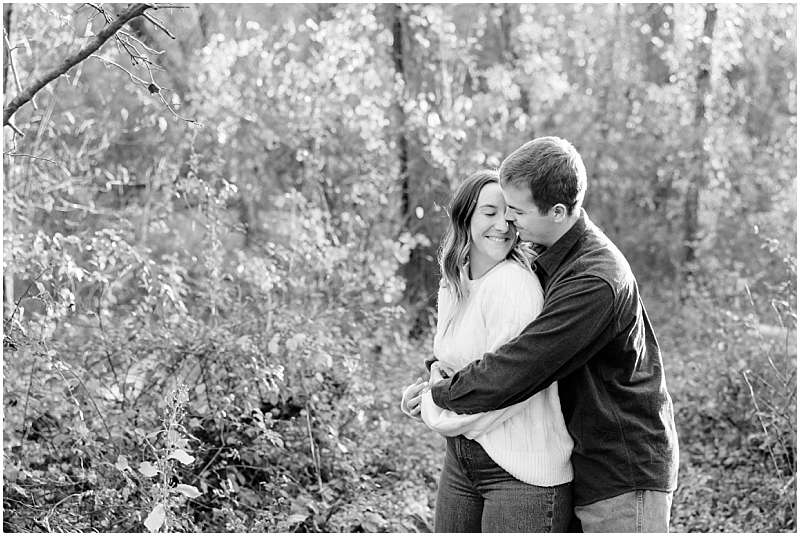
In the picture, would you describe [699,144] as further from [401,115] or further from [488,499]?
[488,499]

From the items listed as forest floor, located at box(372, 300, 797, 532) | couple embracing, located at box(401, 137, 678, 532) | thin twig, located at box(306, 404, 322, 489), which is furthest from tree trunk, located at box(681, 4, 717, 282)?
couple embracing, located at box(401, 137, 678, 532)

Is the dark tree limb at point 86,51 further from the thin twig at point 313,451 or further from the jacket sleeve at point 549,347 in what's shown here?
the thin twig at point 313,451

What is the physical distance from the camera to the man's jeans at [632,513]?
7.54ft

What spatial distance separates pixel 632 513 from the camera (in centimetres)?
230

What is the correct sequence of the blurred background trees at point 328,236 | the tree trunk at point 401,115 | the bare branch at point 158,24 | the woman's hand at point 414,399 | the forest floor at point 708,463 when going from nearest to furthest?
the woman's hand at point 414,399, the bare branch at point 158,24, the blurred background trees at point 328,236, the forest floor at point 708,463, the tree trunk at point 401,115

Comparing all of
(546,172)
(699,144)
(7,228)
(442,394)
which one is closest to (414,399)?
(442,394)

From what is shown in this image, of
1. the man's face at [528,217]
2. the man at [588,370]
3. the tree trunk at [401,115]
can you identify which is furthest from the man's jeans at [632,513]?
the tree trunk at [401,115]

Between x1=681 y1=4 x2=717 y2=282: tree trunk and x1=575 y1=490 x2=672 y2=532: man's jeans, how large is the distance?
22.6 ft

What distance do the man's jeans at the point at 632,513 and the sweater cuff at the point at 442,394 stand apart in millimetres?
456

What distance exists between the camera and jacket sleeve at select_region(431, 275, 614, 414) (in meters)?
2.18

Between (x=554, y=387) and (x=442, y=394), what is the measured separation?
0.94 ft

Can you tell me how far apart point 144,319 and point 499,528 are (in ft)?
8.87

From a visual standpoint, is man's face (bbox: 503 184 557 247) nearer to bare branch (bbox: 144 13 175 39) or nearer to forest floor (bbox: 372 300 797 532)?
bare branch (bbox: 144 13 175 39)

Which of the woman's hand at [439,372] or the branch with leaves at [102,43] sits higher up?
the branch with leaves at [102,43]
